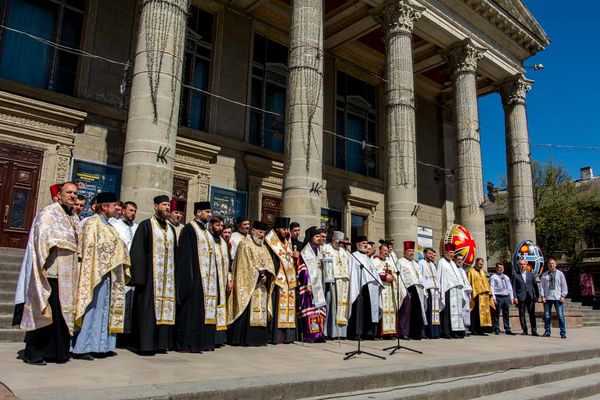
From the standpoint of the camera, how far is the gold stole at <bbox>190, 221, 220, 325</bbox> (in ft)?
21.4

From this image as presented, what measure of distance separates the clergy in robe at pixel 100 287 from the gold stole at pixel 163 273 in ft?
1.29

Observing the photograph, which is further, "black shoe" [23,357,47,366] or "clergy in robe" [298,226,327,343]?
"clergy in robe" [298,226,327,343]

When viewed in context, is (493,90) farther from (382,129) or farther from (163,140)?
(163,140)

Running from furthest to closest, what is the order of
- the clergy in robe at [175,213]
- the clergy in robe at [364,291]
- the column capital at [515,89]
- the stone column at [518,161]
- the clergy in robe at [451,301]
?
the column capital at [515,89] < the stone column at [518,161] < the clergy in robe at [451,301] < the clergy in robe at [364,291] < the clergy in robe at [175,213]

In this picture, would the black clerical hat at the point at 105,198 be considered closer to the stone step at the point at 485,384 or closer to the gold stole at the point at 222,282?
the gold stole at the point at 222,282

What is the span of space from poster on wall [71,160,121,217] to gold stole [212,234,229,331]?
708cm

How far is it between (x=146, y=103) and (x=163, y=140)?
2.82ft

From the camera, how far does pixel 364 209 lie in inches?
795

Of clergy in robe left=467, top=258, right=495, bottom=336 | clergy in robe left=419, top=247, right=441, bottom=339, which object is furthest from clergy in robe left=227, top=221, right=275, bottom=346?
clergy in robe left=467, top=258, right=495, bottom=336

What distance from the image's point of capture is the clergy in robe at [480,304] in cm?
1195

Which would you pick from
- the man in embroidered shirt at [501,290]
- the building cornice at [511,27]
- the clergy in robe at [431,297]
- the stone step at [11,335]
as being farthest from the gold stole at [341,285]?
the building cornice at [511,27]

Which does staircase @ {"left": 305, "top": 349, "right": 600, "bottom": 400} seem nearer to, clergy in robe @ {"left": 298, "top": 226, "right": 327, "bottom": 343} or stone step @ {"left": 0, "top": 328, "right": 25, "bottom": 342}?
clergy in robe @ {"left": 298, "top": 226, "right": 327, "bottom": 343}

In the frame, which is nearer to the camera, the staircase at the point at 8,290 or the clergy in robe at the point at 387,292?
the staircase at the point at 8,290

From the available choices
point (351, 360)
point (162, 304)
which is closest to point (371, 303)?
point (351, 360)
